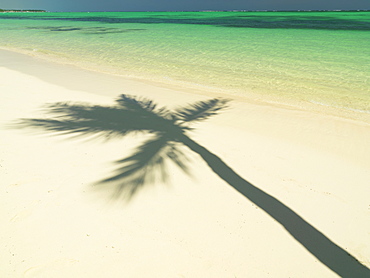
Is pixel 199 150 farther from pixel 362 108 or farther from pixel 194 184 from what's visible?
pixel 362 108

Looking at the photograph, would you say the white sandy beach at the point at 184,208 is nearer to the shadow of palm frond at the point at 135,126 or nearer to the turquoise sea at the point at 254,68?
the shadow of palm frond at the point at 135,126

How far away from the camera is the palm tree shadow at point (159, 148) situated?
3619 millimetres

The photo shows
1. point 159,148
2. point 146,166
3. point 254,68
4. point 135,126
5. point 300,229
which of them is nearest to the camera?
point 300,229

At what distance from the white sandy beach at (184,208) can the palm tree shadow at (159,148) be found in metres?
0.14

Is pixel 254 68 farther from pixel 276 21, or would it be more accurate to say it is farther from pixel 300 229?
pixel 276 21

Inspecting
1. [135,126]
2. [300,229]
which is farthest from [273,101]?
[300,229]

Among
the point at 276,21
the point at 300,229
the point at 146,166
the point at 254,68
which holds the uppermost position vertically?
the point at 276,21

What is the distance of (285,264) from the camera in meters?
3.33

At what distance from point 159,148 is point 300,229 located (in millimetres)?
3137

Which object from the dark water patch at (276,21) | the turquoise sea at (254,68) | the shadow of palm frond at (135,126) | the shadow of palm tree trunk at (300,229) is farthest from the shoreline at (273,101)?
the dark water patch at (276,21)

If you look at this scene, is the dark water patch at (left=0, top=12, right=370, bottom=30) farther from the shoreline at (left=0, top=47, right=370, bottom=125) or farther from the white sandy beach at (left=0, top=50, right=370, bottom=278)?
the white sandy beach at (left=0, top=50, right=370, bottom=278)

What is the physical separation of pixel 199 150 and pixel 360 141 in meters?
4.20

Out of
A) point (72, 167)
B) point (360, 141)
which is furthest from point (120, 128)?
point (360, 141)

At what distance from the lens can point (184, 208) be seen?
4.22 meters
